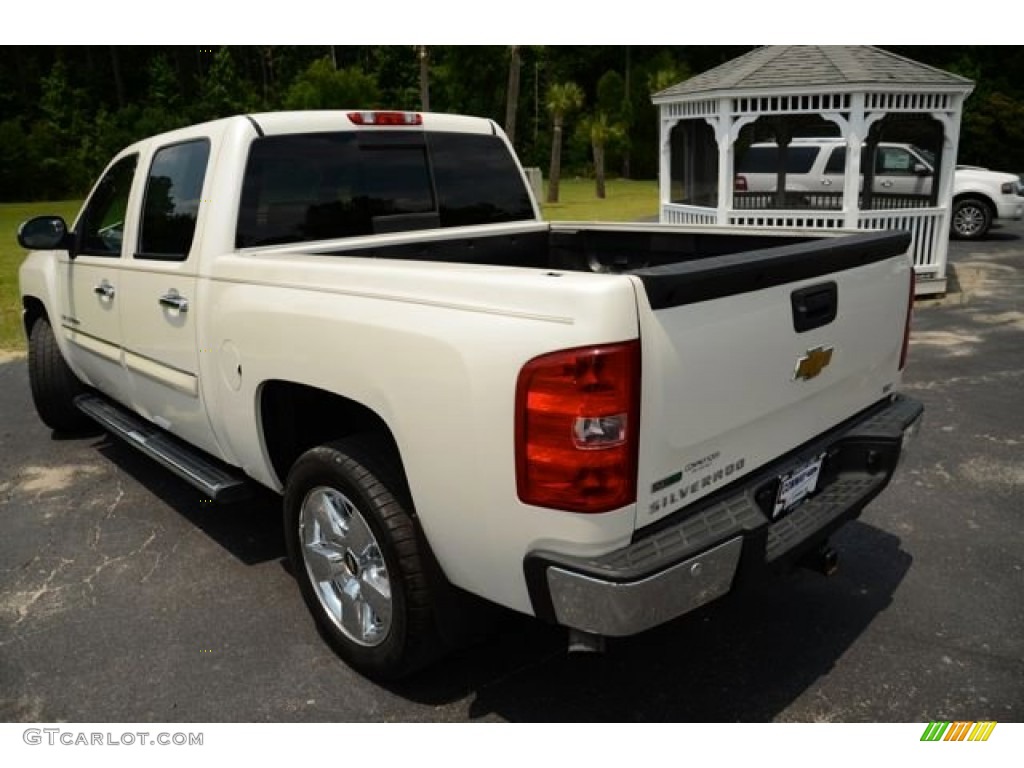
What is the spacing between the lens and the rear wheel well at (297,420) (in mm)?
3301

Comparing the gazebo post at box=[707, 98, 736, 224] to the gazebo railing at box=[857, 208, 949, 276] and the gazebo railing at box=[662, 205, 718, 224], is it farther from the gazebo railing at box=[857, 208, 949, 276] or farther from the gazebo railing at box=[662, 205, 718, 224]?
the gazebo railing at box=[857, 208, 949, 276]

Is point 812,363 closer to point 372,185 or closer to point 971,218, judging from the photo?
point 372,185

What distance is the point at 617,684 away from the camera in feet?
9.84

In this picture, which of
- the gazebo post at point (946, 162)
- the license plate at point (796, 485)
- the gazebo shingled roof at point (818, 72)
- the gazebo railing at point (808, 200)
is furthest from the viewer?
the gazebo railing at point (808, 200)

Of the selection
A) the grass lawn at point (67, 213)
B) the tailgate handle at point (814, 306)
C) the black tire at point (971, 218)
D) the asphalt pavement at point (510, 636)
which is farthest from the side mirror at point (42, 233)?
the black tire at point (971, 218)

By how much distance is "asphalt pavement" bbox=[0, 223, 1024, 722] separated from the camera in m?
2.89

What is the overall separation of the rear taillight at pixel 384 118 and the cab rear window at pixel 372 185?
55 mm

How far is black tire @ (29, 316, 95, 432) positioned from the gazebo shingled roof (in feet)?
30.3

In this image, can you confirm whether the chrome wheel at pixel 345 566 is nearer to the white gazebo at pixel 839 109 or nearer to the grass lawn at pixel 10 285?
the grass lawn at pixel 10 285

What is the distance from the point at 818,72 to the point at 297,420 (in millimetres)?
10188

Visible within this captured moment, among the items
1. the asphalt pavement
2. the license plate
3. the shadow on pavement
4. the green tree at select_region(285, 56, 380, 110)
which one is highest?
the green tree at select_region(285, 56, 380, 110)

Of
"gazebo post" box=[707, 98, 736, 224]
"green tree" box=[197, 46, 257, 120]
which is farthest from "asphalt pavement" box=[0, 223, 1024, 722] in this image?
"green tree" box=[197, 46, 257, 120]

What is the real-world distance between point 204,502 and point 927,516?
3.95 meters

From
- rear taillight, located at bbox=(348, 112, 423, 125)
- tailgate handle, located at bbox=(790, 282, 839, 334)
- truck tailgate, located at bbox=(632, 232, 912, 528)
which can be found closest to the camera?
truck tailgate, located at bbox=(632, 232, 912, 528)
